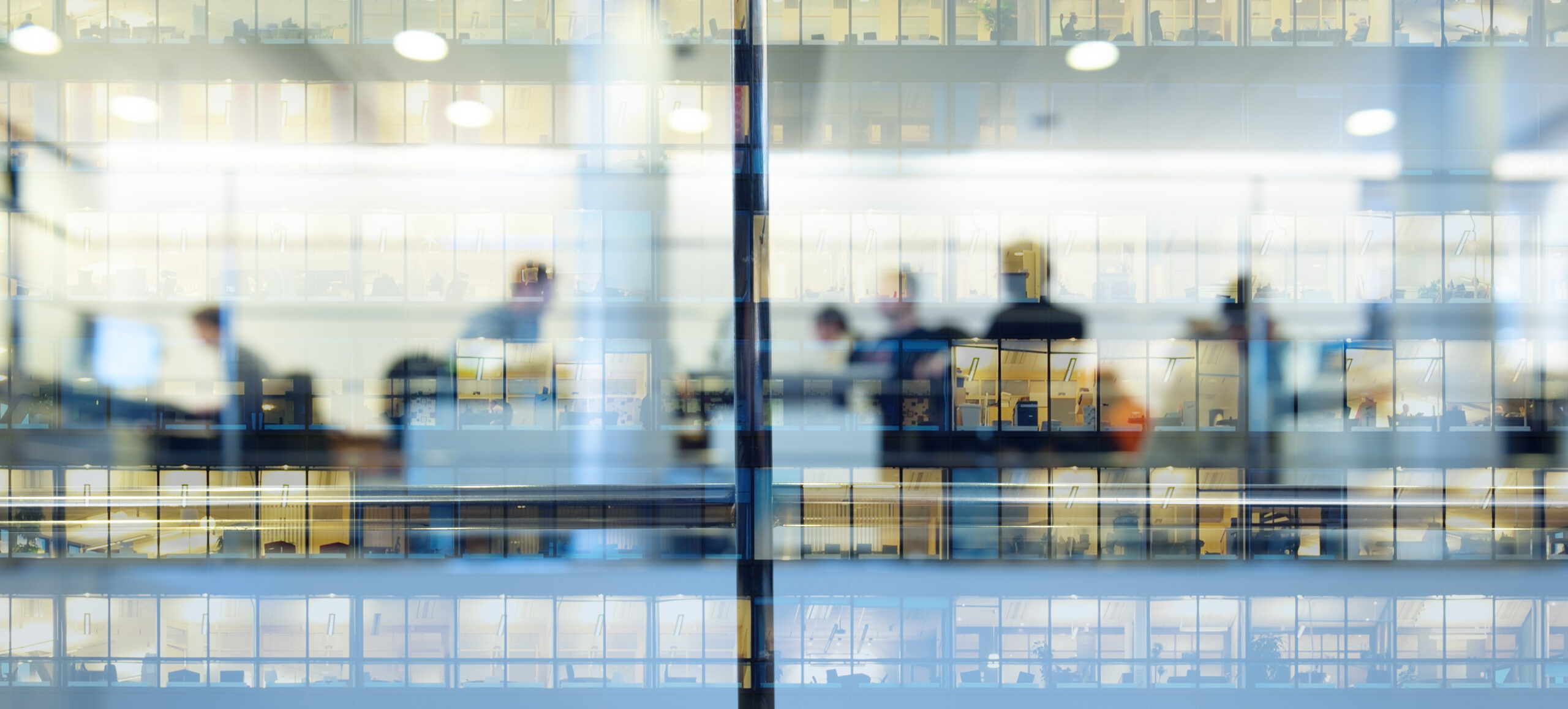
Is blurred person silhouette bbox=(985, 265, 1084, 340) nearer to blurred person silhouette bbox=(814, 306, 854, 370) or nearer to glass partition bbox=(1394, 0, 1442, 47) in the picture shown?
blurred person silhouette bbox=(814, 306, 854, 370)

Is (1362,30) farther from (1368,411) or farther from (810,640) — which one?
(810,640)

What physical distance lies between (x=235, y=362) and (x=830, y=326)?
6.21 feet

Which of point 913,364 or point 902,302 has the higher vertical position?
point 902,302

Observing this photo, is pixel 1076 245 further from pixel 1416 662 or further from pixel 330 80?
pixel 330 80

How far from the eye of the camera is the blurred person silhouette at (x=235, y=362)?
1673mm

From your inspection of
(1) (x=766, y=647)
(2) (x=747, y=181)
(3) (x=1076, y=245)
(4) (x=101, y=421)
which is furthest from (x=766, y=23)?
(4) (x=101, y=421)

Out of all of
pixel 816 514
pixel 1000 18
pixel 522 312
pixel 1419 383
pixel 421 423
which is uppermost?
pixel 1000 18

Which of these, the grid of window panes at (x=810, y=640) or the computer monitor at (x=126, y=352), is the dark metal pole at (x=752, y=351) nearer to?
the grid of window panes at (x=810, y=640)

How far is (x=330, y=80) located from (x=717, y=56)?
4.07ft

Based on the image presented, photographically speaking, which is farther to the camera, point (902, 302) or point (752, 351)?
point (902, 302)

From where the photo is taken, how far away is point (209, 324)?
1.68 metres

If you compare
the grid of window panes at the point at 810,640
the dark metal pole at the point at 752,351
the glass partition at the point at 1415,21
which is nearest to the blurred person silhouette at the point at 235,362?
the grid of window panes at the point at 810,640

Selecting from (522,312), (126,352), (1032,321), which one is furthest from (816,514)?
(126,352)

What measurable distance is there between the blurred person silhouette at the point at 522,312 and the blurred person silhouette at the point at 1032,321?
143 centimetres
